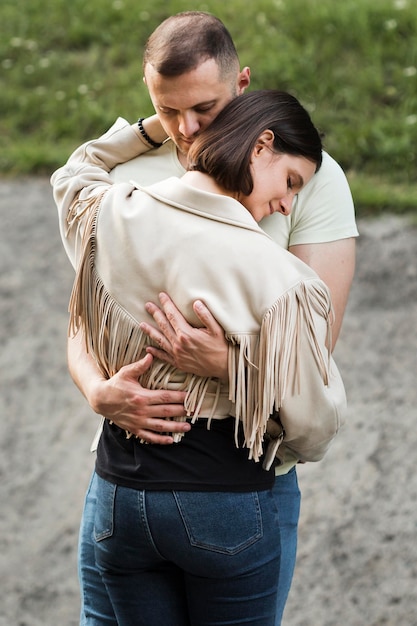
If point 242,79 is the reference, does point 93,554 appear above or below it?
below

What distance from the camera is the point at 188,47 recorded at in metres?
1.85

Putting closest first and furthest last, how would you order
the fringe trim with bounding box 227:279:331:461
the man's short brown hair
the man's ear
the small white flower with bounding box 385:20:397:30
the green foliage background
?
the fringe trim with bounding box 227:279:331:461 → the man's short brown hair → the man's ear → the green foliage background → the small white flower with bounding box 385:20:397:30

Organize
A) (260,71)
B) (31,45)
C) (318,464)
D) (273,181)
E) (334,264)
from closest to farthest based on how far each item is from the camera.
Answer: (273,181), (334,264), (318,464), (260,71), (31,45)

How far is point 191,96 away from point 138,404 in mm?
593

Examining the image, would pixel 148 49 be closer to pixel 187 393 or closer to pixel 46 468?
pixel 187 393

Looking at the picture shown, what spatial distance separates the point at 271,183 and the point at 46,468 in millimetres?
3025

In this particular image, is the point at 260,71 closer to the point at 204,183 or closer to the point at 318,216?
the point at 318,216

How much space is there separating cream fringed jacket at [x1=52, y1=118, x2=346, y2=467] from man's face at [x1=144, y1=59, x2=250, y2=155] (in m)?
0.19

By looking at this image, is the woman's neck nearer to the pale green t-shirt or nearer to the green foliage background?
the pale green t-shirt

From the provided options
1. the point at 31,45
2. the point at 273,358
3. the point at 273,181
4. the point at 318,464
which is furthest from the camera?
the point at 31,45

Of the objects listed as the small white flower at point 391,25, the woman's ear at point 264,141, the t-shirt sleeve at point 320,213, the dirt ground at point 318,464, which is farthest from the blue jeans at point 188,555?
the small white flower at point 391,25

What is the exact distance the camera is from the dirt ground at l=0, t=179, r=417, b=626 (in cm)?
381

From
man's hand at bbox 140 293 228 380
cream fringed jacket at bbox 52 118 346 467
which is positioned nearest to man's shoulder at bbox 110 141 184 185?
cream fringed jacket at bbox 52 118 346 467

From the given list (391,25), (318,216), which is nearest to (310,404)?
(318,216)
